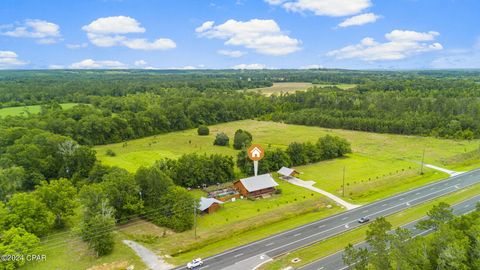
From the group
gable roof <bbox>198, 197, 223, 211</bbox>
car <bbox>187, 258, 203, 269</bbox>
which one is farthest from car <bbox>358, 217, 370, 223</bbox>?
car <bbox>187, 258, 203, 269</bbox>

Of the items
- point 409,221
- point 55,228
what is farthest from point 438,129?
point 55,228

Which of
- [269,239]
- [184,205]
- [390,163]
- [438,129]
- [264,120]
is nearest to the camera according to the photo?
[269,239]

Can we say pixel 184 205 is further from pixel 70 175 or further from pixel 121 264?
pixel 70 175

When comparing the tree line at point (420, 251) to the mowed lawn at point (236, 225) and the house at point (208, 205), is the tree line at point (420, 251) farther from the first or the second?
the house at point (208, 205)

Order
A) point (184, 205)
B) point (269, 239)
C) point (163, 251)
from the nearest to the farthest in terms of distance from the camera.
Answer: point (163, 251), point (269, 239), point (184, 205)

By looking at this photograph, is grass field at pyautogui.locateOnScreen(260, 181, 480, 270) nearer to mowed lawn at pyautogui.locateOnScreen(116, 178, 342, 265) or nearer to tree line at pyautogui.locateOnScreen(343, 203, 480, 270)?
mowed lawn at pyautogui.locateOnScreen(116, 178, 342, 265)

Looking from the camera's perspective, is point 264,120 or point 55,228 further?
point 264,120

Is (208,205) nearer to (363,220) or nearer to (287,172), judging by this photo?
(363,220)
